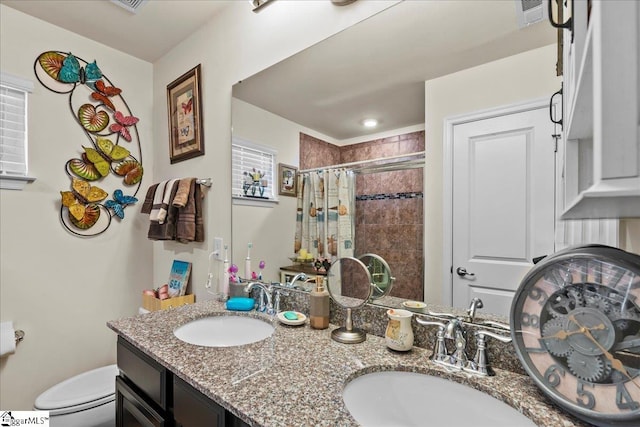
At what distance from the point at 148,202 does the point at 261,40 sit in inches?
49.6

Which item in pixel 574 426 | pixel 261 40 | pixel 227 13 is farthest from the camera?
pixel 227 13

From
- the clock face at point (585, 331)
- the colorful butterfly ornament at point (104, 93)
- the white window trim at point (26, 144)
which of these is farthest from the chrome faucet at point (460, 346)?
the colorful butterfly ornament at point (104, 93)

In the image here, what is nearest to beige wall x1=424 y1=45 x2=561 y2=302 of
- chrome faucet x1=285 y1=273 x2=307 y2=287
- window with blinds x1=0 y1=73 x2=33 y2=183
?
chrome faucet x1=285 y1=273 x2=307 y2=287

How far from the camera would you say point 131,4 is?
1611 mm

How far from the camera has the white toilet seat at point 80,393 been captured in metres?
1.43

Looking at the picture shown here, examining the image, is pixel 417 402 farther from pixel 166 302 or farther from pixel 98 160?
pixel 98 160

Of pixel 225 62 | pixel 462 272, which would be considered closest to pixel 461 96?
pixel 462 272

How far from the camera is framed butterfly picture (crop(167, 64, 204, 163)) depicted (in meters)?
1.81

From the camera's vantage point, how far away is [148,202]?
6.54 ft

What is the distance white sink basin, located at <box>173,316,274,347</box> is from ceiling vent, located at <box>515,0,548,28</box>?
1.32 m

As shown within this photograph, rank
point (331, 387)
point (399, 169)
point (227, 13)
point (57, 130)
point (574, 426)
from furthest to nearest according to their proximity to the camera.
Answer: point (57, 130) < point (227, 13) < point (399, 169) < point (331, 387) < point (574, 426)

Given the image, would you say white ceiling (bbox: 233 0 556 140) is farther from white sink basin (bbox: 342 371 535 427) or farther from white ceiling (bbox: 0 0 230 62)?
white sink basin (bbox: 342 371 535 427)

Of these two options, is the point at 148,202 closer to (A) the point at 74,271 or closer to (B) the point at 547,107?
(A) the point at 74,271

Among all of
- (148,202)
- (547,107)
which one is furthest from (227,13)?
(547,107)
